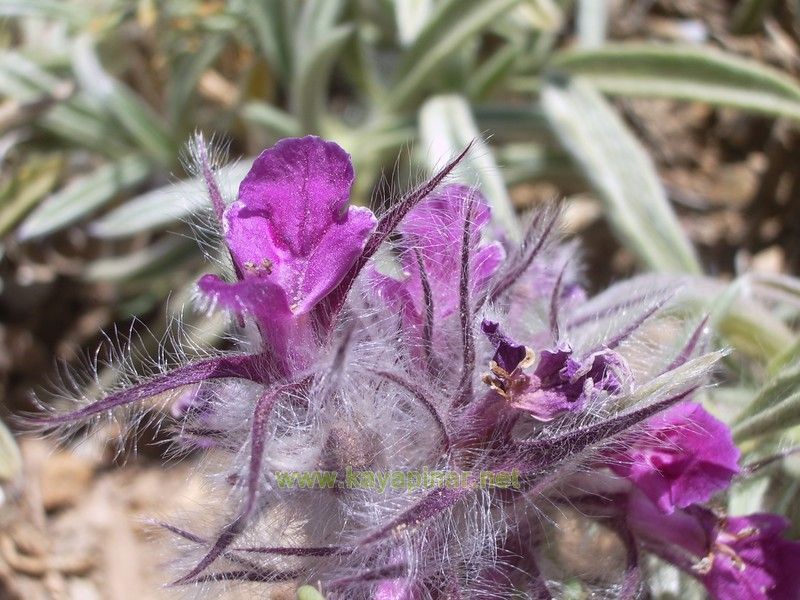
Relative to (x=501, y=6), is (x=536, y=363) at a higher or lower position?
lower

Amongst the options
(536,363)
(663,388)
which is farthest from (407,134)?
(663,388)

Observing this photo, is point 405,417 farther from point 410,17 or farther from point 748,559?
point 410,17

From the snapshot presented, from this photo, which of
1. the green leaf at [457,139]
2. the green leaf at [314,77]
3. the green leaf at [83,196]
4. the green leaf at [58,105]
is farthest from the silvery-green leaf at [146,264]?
the green leaf at [457,139]

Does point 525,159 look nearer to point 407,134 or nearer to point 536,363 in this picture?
point 407,134

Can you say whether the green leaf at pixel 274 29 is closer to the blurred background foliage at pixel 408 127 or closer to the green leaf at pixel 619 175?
the blurred background foliage at pixel 408 127

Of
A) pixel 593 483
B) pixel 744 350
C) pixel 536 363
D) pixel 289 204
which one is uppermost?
pixel 289 204
